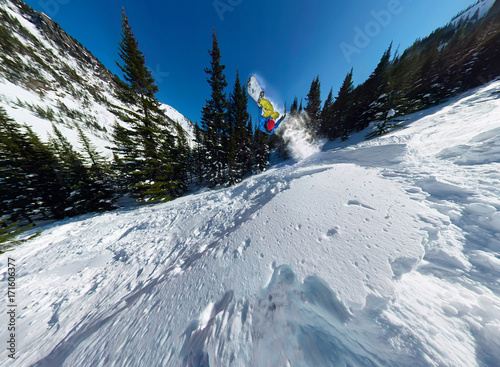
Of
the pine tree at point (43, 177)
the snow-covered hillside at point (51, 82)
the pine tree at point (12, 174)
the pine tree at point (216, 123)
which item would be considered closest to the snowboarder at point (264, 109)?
the pine tree at point (216, 123)

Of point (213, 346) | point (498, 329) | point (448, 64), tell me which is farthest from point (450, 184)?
point (448, 64)

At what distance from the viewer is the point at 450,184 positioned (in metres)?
3.32

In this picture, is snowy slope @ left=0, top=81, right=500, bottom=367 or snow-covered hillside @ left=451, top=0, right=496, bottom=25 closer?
snowy slope @ left=0, top=81, right=500, bottom=367

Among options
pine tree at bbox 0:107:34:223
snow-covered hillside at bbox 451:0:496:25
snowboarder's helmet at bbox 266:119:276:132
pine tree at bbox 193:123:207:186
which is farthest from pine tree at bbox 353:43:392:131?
snow-covered hillside at bbox 451:0:496:25

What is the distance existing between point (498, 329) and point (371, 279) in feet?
3.34

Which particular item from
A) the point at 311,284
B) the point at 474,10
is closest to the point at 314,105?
the point at 311,284

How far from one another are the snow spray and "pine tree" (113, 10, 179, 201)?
Result: 15.7 m

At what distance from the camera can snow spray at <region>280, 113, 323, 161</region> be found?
20334 millimetres

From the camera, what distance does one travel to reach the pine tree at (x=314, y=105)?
23.6m

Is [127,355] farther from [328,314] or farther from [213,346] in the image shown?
[328,314]

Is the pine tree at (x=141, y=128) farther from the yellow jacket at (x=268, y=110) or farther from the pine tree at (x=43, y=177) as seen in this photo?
the yellow jacket at (x=268, y=110)

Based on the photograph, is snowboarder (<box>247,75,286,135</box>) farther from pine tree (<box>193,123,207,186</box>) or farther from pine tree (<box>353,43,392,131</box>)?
pine tree (<box>353,43,392,131</box>)

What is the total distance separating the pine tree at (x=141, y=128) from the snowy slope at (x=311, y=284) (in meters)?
6.63

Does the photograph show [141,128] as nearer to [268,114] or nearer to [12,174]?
[268,114]
